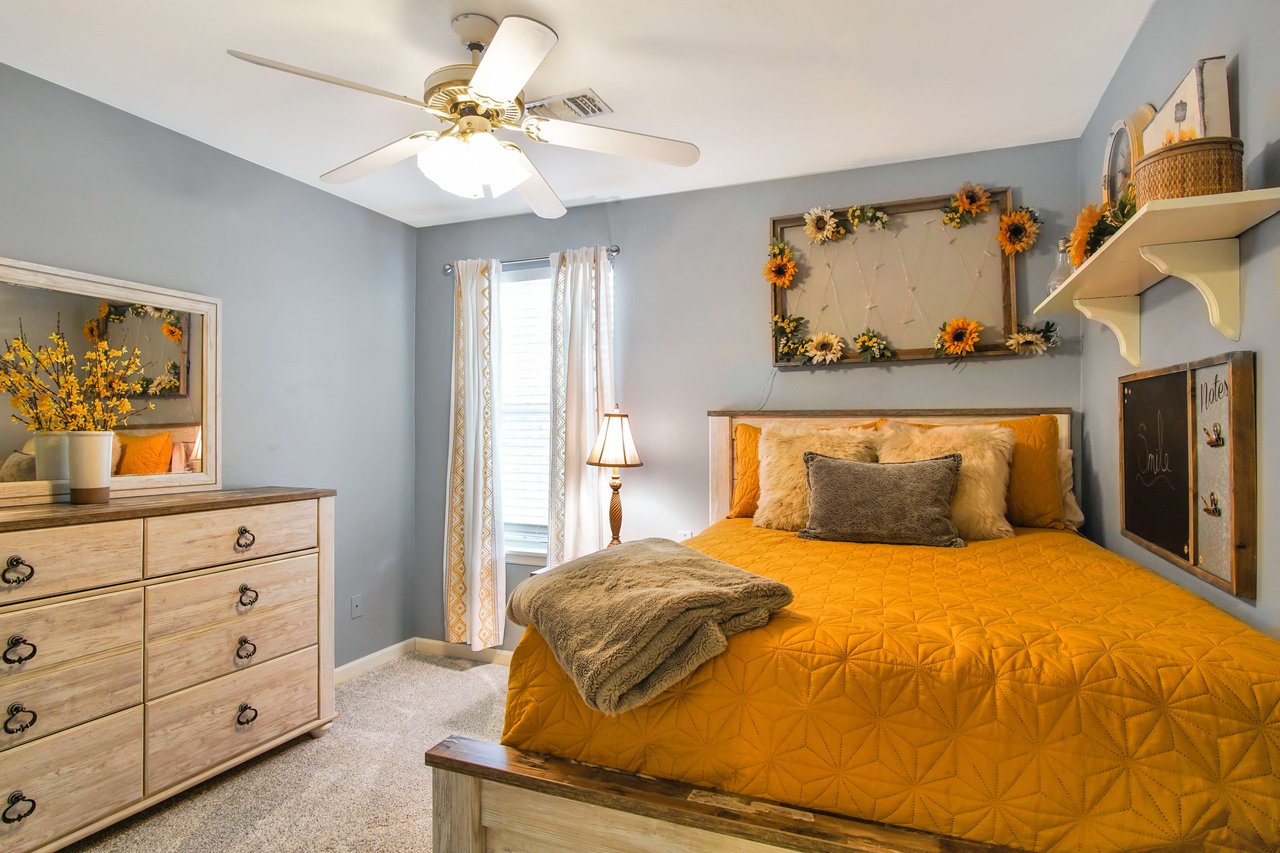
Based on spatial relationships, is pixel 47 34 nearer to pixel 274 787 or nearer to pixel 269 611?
pixel 269 611

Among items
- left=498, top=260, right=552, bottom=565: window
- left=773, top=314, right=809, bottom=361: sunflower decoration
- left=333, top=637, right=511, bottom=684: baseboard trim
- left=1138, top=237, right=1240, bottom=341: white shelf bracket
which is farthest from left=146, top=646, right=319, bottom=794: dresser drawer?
left=1138, top=237, right=1240, bottom=341: white shelf bracket

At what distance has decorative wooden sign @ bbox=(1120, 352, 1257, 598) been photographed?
1.41 metres

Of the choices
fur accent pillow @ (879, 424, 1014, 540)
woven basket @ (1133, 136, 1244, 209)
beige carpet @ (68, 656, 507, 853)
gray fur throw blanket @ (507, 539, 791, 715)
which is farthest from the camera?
fur accent pillow @ (879, 424, 1014, 540)

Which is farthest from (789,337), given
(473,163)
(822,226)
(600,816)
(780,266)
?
(600,816)

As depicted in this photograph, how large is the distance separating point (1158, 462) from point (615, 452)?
2.04 meters

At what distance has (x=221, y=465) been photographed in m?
2.79

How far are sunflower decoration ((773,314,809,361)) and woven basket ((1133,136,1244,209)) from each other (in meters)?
1.77

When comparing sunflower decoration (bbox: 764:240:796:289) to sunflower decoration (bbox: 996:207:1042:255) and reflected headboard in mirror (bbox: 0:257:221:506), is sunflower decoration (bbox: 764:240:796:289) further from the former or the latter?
reflected headboard in mirror (bbox: 0:257:221:506)

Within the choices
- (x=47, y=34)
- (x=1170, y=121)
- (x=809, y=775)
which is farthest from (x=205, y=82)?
(x=1170, y=121)

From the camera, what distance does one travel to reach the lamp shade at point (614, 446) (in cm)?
317

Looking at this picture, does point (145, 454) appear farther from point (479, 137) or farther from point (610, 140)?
point (610, 140)

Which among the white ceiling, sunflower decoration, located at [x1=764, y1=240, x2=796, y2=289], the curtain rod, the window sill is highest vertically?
the white ceiling

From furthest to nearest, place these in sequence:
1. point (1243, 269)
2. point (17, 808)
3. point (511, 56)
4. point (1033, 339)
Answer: point (1033, 339)
point (17, 808)
point (511, 56)
point (1243, 269)

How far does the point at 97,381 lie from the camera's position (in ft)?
7.74
